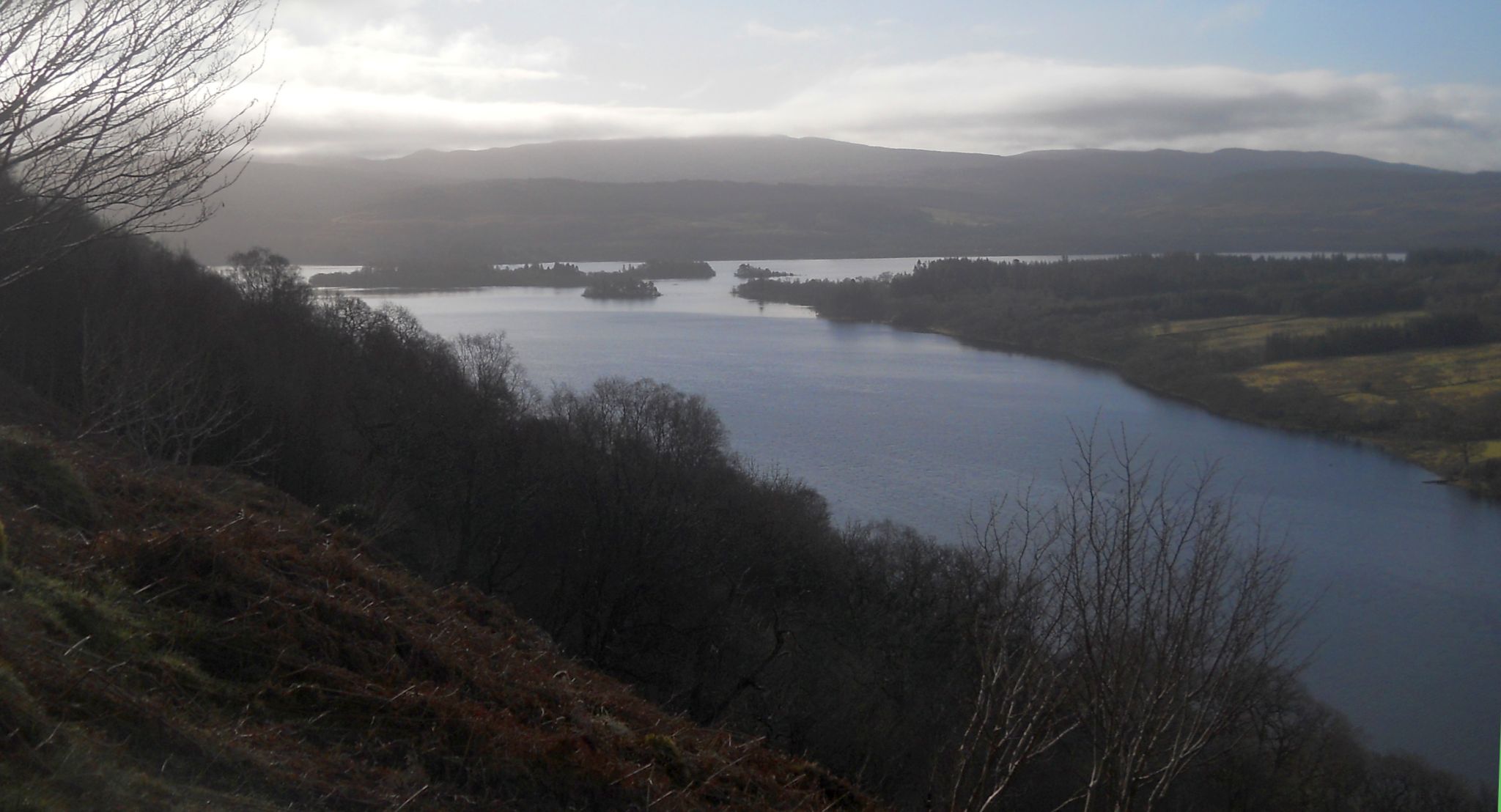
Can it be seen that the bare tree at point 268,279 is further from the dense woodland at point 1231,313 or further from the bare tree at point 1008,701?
the dense woodland at point 1231,313

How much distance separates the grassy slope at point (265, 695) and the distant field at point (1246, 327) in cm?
2692

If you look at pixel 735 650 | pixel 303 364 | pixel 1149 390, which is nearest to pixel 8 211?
pixel 735 650

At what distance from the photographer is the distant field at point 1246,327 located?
1107 inches

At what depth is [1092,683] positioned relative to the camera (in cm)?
402

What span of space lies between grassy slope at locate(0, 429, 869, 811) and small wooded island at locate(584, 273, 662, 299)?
102 feet

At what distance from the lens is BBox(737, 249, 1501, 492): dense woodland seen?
21.5 meters

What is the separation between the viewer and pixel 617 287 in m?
35.8

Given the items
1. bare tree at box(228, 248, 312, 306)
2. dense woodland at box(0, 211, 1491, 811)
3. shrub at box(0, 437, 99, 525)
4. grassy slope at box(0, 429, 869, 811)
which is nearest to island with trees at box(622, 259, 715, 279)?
bare tree at box(228, 248, 312, 306)

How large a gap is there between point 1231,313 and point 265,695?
114 ft

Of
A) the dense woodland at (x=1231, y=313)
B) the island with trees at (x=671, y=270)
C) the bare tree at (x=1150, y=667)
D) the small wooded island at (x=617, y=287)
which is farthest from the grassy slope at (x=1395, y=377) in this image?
the island with trees at (x=671, y=270)

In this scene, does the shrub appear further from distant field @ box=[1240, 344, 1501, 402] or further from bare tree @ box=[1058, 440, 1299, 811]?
distant field @ box=[1240, 344, 1501, 402]

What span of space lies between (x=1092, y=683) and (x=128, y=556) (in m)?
3.72

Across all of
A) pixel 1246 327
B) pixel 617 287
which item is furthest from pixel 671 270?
pixel 1246 327

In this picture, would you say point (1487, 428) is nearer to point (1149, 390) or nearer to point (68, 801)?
point (1149, 390)
